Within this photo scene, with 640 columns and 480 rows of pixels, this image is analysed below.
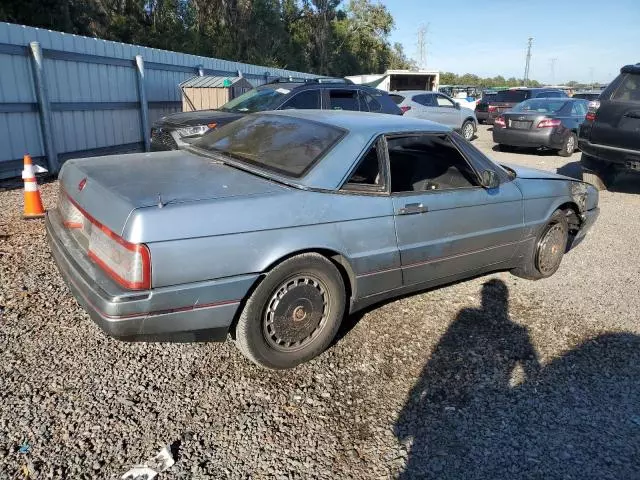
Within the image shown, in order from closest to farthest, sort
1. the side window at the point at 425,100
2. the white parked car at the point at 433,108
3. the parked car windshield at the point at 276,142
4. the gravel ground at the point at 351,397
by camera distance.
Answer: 1. the gravel ground at the point at 351,397
2. the parked car windshield at the point at 276,142
3. the white parked car at the point at 433,108
4. the side window at the point at 425,100

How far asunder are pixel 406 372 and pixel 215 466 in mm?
1376

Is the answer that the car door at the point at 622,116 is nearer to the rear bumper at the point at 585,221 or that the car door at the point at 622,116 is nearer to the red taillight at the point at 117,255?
the rear bumper at the point at 585,221

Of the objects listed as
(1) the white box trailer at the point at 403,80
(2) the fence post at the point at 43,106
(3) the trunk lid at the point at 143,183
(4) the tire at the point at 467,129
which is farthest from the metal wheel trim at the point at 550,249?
(1) the white box trailer at the point at 403,80

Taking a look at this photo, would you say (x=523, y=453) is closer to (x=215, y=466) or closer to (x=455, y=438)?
(x=455, y=438)

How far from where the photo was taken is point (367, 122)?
361 centimetres

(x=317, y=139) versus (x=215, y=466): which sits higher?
(x=317, y=139)

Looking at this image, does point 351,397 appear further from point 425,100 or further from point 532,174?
point 425,100

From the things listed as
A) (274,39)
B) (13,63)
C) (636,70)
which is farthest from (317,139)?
(274,39)

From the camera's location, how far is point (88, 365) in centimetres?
299

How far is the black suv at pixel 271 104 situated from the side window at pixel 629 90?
370 centimetres

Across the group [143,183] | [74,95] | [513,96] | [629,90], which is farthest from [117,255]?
[513,96]

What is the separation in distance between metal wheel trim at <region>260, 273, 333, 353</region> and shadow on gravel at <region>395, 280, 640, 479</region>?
700 mm

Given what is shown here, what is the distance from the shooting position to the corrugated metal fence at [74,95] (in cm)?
733

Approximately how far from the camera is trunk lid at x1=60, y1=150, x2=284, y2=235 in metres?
2.61
